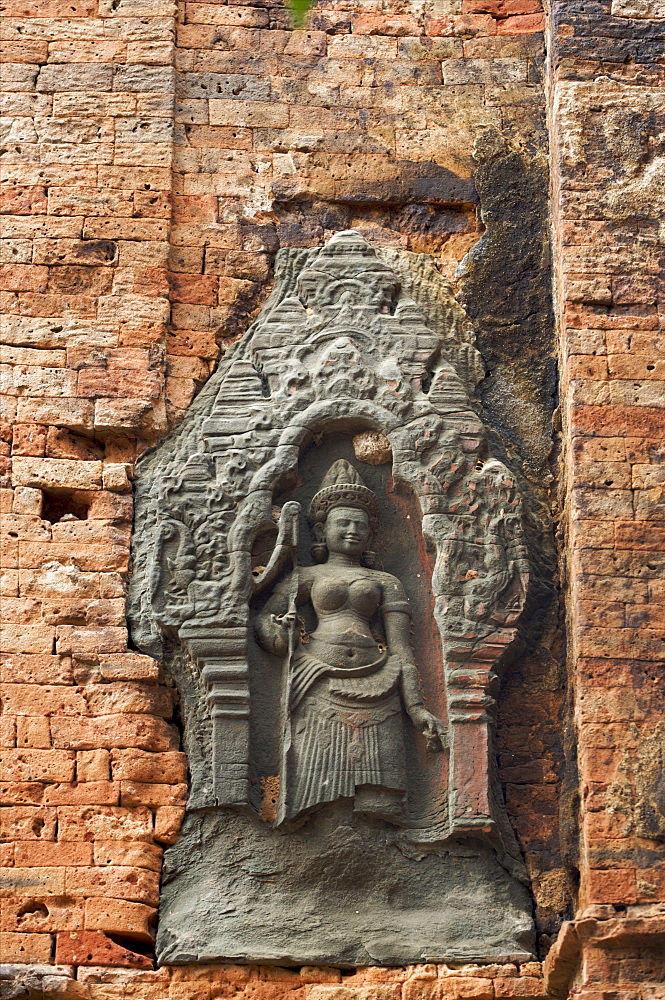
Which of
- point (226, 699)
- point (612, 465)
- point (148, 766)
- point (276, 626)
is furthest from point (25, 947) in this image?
point (612, 465)

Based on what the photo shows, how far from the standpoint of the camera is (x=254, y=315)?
7.99 m

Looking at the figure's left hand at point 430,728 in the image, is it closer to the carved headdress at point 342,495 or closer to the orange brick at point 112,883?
the carved headdress at point 342,495

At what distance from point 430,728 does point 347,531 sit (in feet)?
3.34

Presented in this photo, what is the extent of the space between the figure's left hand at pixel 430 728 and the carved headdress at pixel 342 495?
3.21 ft

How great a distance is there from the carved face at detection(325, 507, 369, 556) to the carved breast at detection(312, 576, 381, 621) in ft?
0.56

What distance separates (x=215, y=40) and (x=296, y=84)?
53 cm

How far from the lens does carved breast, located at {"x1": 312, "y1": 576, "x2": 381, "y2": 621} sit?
7164 mm

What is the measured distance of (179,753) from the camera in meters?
7.04

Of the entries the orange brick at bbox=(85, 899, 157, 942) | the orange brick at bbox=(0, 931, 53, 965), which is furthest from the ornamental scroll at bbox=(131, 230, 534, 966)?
the orange brick at bbox=(0, 931, 53, 965)

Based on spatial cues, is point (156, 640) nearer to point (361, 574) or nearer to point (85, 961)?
point (361, 574)

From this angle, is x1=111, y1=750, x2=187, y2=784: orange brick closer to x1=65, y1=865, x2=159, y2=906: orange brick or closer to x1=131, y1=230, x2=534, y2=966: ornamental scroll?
x1=131, y1=230, x2=534, y2=966: ornamental scroll

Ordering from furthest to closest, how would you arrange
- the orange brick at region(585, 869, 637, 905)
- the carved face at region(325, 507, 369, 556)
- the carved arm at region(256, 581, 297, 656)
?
1. the carved face at region(325, 507, 369, 556)
2. the carved arm at region(256, 581, 297, 656)
3. the orange brick at region(585, 869, 637, 905)

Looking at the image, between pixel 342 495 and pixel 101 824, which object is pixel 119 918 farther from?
pixel 342 495

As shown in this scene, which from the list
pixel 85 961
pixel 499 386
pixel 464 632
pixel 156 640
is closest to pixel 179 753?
pixel 156 640
